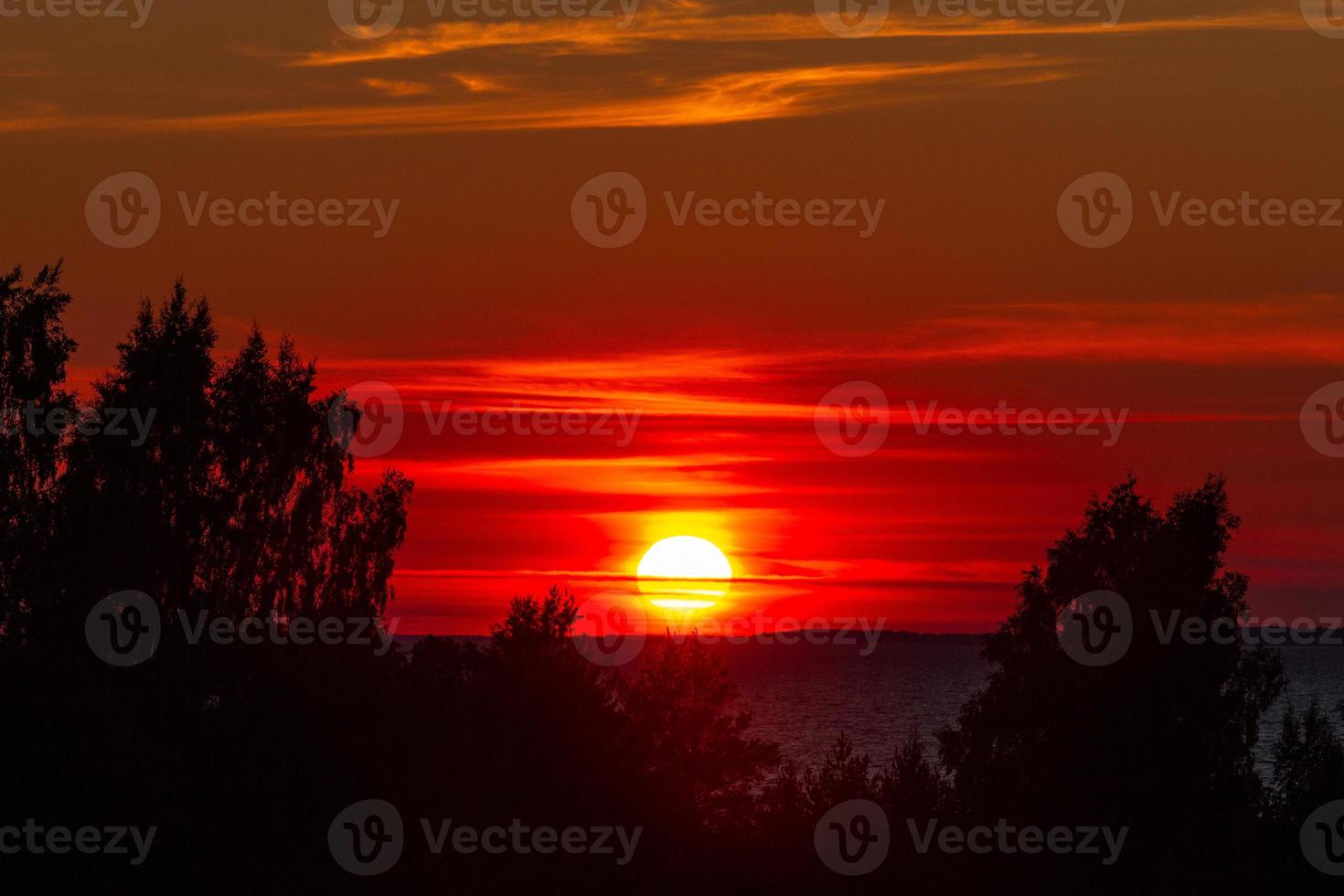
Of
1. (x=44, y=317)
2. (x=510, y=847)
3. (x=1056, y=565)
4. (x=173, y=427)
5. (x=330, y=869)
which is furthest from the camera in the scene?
(x=1056, y=565)

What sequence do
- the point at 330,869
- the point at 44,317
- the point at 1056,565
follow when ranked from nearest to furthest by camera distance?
the point at 330,869, the point at 44,317, the point at 1056,565

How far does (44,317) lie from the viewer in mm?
42062

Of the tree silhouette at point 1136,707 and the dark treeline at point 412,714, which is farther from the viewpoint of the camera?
the tree silhouette at point 1136,707

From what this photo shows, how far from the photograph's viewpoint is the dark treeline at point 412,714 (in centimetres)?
3725

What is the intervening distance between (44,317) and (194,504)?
32.5ft

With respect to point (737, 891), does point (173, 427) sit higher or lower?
higher

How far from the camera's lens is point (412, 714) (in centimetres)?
4288

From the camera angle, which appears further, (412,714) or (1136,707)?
(1136,707)

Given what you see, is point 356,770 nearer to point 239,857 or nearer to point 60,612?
point 239,857

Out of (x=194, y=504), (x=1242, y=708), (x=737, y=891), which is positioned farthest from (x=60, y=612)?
(x=1242, y=708)

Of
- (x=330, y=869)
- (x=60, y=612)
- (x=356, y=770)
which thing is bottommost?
(x=330, y=869)

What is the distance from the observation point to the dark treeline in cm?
3725

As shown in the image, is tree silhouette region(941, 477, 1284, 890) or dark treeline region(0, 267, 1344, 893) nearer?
dark treeline region(0, 267, 1344, 893)

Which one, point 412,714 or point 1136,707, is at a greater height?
point 1136,707
